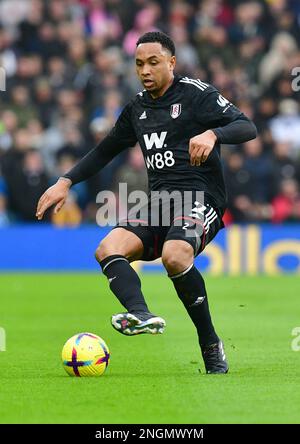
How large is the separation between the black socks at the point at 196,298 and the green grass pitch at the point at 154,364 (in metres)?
0.34

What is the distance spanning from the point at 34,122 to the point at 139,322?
1402cm

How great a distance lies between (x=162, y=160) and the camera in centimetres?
883

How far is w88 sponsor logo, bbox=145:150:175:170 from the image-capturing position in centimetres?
880

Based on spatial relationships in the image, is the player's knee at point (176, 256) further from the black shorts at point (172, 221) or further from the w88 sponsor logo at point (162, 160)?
the w88 sponsor logo at point (162, 160)

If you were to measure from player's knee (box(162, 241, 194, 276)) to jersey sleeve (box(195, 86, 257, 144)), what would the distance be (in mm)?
831

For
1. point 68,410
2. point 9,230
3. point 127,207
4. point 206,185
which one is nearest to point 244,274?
point 127,207

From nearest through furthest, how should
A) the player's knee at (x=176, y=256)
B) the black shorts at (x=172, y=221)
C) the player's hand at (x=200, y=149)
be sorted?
the player's hand at (x=200, y=149) < the player's knee at (x=176, y=256) < the black shorts at (x=172, y=221)

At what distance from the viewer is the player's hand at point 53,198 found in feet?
28.8

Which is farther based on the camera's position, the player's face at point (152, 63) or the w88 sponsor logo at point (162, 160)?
the w88 sponsor logo at point (162, 160)

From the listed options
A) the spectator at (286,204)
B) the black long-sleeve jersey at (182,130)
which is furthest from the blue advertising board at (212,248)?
the black long-sleeve jersey at (182,130)

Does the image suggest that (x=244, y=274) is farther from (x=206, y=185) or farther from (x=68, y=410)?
(x=68, y=410)

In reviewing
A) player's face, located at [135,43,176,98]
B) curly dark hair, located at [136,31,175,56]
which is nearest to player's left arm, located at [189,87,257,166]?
player's face, located at [135,43,176,98]

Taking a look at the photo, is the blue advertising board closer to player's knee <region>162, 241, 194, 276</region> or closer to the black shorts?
the black shorts

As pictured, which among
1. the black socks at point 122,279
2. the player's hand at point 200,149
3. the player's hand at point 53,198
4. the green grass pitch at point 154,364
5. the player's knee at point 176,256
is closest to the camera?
A: the green grass pitch at point 154,364
